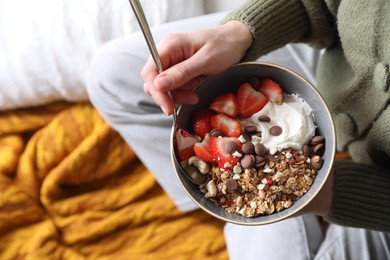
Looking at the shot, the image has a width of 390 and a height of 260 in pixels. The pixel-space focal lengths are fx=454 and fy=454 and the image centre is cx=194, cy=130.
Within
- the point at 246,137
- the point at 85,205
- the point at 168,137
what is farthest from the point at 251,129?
the point at 85,205

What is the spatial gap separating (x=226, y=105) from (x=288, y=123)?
76 millimetres

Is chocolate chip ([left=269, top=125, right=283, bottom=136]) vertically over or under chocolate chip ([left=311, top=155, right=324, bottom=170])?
over

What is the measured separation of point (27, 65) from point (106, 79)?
24 cm

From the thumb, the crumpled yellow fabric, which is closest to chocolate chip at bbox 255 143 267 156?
the thumb

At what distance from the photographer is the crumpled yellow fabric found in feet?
3.02

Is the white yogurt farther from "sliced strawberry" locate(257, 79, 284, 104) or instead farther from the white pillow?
the white pillow

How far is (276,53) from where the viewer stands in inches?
32.4

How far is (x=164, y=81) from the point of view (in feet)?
1.65

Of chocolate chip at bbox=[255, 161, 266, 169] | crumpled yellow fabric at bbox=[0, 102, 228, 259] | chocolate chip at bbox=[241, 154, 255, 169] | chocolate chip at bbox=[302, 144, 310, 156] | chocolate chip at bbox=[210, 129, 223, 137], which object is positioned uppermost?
chocolate chip at bbox=[210, 129, 223, 137]

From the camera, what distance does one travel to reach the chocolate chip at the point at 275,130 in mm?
527

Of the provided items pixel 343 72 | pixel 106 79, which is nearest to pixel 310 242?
pixel 343 72

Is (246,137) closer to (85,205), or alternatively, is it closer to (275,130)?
(275,130)

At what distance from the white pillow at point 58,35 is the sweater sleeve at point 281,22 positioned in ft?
1.08

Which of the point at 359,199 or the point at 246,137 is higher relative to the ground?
the point at 246,137
